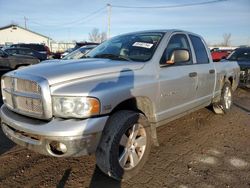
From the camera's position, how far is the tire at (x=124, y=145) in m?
3.08

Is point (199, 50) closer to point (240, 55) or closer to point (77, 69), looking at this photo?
point (77, 69)

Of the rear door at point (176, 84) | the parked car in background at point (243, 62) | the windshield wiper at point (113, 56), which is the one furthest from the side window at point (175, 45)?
the parked car in background at point (243, 62)

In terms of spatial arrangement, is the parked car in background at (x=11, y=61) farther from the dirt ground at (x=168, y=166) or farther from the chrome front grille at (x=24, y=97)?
the chrome front grille at (x=24, y=97)

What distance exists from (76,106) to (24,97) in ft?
2.30

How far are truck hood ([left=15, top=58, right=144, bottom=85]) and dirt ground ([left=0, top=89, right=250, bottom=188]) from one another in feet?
4.28

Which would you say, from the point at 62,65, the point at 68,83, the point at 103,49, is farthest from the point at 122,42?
the point at 68,83

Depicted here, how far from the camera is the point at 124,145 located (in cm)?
332

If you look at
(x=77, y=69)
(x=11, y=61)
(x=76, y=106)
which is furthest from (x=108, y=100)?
(x=11, y=61)

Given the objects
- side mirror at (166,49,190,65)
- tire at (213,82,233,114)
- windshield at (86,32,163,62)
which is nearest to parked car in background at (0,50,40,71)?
windshield at (86,32,163,62)

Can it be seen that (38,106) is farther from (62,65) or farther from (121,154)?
(121,154)

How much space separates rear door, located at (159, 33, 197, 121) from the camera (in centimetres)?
394

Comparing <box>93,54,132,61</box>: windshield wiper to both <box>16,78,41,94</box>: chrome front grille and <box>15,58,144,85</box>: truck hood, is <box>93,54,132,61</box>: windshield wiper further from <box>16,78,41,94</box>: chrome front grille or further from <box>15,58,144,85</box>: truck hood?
<box>16,78,41,94</box>: chrome front grille

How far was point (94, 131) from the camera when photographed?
2.88m

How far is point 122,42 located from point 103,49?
357 mm
